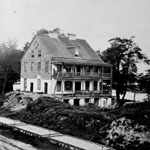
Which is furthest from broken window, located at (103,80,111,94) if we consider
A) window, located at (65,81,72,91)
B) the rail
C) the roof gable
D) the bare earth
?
the bare earth

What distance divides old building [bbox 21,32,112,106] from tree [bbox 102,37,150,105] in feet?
6.76

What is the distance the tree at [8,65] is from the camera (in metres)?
44.4

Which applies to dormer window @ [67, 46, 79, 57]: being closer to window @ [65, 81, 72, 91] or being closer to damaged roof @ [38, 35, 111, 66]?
damaged roof @ [38, 35, 111, 66]

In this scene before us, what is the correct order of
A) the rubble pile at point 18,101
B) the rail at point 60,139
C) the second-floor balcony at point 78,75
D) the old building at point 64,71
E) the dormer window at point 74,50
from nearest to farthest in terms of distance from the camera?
1. the rail at point 60,139
2. the rubble pile at point 18,101
3. the second-floor balcony at point 78,75
4. the old building at point 64,71
5. the dormer window at point 74,50

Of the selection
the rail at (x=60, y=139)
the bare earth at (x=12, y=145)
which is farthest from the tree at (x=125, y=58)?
the bare earth at (x=12, y=145)

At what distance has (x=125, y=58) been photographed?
43.6 meters

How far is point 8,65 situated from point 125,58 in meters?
17.8

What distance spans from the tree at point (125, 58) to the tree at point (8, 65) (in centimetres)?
1463

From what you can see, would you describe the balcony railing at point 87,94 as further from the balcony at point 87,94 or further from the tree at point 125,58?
the tree at point 125,58

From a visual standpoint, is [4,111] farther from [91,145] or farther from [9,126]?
[91,145]

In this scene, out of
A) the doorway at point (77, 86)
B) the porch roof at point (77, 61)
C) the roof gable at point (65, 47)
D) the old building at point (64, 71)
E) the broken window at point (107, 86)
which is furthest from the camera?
the broken window at point (107, 86)

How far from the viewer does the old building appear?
37938 millimetres

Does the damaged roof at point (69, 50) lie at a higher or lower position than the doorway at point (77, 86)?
higher

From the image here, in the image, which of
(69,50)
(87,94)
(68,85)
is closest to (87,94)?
(87,94)
